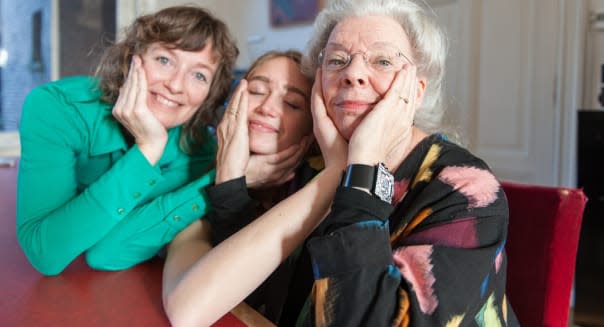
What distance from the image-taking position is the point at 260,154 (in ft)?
3.77

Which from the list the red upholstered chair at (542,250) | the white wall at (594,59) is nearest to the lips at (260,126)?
the red upholstered chair at (542,250)

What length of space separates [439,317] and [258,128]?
2.19 feet

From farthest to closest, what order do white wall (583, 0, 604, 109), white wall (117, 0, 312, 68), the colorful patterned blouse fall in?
white wall (117, 0, 312, 68)
white wall (583, 0, 604, 109)
the colorful patterned blouse

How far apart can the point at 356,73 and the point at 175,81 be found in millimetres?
488

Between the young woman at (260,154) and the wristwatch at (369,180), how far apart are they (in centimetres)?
35

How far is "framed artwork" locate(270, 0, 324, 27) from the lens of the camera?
3676 millimetres

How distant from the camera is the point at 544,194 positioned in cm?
98

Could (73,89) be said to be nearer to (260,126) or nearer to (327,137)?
(260,126)

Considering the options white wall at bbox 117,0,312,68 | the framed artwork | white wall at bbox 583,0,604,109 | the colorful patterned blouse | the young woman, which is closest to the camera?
the colorful patterned blouse

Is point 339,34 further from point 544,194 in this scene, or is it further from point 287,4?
point 287,4

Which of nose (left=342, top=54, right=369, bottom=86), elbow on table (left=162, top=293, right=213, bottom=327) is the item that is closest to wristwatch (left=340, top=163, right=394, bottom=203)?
nose (left=342, top=54, right=369, bottom=86)

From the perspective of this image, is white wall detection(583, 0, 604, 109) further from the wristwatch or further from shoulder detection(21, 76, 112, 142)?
shoulder detection(21, 76, 112, 142)

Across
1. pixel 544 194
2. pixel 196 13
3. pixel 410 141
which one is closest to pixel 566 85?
pixel 544 194

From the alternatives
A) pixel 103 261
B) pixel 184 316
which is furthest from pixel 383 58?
pixel 103 261
